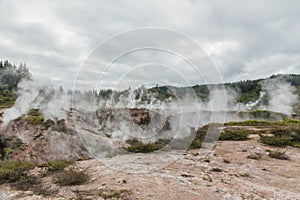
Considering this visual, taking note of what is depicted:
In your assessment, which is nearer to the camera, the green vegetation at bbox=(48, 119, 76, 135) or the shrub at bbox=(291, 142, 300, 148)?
the shrub at bbox=(291, 142, 300, 148)

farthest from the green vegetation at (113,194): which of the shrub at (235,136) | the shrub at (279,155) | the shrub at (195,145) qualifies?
the shrub at (235,136)

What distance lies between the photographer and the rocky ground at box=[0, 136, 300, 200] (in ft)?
23.3

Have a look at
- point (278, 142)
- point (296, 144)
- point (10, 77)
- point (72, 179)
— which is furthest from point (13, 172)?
point (10, 77)

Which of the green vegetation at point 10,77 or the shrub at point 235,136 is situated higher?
the green vegetation at point 10,77

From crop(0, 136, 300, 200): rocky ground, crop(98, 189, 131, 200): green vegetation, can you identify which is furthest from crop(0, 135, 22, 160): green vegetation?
crop(98, 189, 131, 200): green vegetation

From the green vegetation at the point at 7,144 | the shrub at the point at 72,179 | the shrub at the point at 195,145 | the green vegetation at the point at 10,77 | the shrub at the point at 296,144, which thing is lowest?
the green vegetation at the point at 7,144

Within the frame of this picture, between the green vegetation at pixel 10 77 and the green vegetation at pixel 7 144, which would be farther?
the green vegetation at pixel 10 77

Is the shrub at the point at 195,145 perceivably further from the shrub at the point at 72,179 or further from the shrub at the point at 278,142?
the shrub at the point at 72,179

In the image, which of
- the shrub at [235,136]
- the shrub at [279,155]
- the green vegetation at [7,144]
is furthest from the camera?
the shrub at [235,136]

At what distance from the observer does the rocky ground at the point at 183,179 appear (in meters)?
7.09

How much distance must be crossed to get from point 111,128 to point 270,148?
13579mm

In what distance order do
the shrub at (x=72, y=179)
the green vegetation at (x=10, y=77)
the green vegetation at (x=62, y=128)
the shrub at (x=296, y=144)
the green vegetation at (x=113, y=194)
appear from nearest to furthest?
the green vegetation at (x=113, y=194), the shrub at (x=72, y=179), the shrub at (x=296, y=144), the green vegetation at (x=62, y=128), the green vegetation at (x=10, y=77)

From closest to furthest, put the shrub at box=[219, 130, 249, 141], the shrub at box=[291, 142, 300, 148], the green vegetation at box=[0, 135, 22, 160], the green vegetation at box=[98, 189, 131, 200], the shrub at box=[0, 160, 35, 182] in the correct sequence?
1. the green vegetation at box=[98, 189, 131, 200]
2. the shrub at box=[0, 160, 35, 182]
3. the shrub at box=[291, 142, 300, 148]
4. the green vegetation at box=[0, 135, 22, 160]
5. the shrub at box=[219, 130, 249, 141]

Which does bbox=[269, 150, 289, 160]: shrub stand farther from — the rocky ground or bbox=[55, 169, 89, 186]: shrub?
bbox=[55, 169, 89, 186]: shrub
